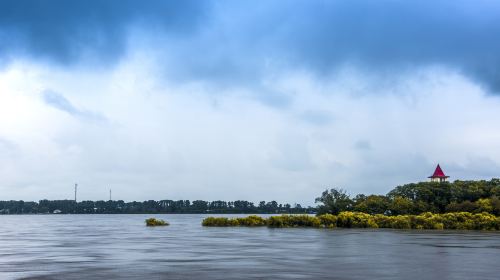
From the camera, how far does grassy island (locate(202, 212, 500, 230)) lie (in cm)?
5572

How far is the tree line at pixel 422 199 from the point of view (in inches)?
2594

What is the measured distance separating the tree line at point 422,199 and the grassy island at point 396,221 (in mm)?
5206

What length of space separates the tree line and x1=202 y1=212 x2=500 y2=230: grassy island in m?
5.21

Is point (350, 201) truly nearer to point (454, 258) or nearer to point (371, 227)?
point (371, 227)

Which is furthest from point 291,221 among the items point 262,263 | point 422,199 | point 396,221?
point 262,263

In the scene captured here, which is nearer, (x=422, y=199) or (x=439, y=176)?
(x=422, y=199)

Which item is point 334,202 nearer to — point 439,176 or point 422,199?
point 422,199

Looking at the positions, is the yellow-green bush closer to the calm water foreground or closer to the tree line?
the tree line

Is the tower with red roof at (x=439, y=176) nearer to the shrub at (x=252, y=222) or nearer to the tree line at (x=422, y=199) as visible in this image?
the tree line at (x=422, y=199)

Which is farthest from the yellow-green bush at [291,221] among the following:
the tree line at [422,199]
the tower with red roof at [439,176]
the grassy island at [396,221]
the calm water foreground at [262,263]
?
the tower with red roof at [439,176]

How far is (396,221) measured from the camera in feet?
195

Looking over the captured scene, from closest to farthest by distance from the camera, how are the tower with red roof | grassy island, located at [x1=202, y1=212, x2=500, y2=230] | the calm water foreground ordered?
the calm water foreground, grassy island, located at [x1=202, y1=212, x2=500, y2=230], the tower with red roof

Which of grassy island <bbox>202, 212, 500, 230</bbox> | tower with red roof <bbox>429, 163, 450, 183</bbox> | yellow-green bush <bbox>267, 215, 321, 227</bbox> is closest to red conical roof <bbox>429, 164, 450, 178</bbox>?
tower with red roof <bbox>429, 163, 450, 183</bbox>

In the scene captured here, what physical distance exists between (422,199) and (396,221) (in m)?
10.8
